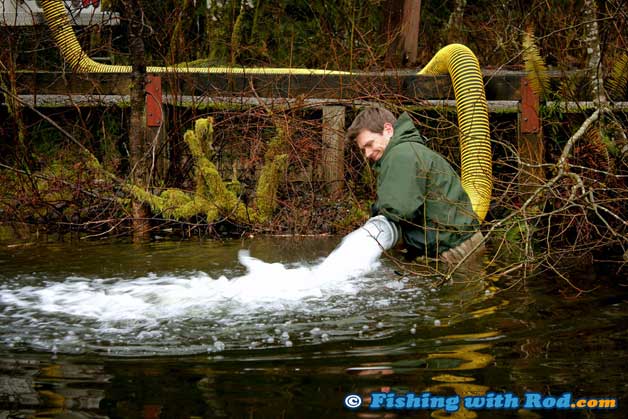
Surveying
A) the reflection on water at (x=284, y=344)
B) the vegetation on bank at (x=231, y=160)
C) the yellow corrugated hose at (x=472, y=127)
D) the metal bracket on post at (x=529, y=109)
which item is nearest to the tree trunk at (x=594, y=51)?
the vegetation on bank at (x=231, y=160)

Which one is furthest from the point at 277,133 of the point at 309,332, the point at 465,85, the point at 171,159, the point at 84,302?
the point at 309,332

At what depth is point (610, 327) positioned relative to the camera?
5.50 metres

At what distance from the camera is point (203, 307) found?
20.0 ft

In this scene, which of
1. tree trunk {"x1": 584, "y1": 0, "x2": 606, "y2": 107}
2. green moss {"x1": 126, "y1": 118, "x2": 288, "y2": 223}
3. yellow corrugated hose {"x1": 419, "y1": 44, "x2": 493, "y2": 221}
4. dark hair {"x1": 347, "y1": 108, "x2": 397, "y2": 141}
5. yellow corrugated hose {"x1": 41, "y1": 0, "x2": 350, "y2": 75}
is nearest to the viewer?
dark hair {"x1": 347, "y1": 108, "x2": 397, "y2": 141}

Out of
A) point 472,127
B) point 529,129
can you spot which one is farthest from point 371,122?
point 529,129

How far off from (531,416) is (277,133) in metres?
6.86

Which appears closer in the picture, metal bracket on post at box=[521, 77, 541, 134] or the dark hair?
the dark hair

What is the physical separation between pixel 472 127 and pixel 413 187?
101 inches

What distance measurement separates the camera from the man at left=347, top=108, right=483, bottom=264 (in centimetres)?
674

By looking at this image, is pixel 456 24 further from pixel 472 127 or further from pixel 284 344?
pixel 284 344

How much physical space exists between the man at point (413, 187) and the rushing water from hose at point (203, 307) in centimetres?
42

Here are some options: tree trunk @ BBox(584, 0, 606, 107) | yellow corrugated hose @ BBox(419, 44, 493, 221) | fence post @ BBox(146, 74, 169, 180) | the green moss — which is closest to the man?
yellow corrugated hose @ BBox(419, 44, 493, 221)

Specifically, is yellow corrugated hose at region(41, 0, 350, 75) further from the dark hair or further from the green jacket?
Result: the green jacket

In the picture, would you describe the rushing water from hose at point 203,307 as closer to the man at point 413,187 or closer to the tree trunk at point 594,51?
the man at point 413,187
